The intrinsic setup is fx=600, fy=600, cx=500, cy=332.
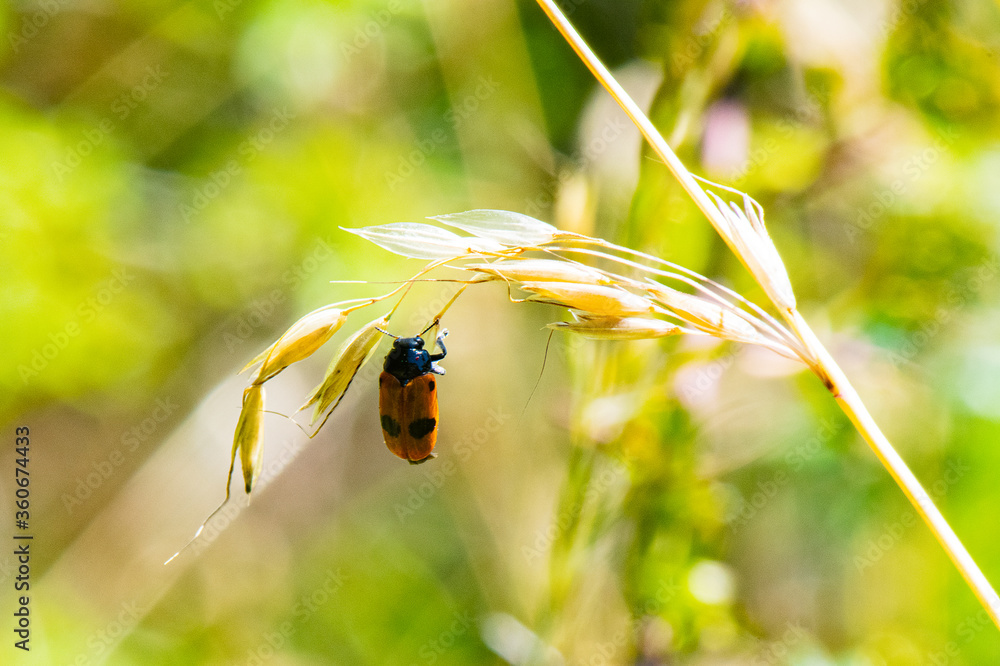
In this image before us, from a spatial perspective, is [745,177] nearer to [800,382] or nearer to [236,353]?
[800,382]

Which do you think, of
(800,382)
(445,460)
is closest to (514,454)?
(445,460)
